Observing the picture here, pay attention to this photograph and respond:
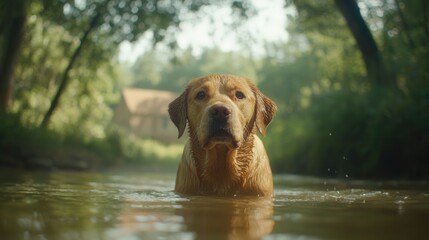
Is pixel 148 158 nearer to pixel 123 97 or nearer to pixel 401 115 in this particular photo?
pixel 401 115

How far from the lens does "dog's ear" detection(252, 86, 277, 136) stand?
633cm

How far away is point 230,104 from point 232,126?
26cm

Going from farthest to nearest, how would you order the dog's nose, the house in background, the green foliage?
the house in background → the green foliage → the dog's nose

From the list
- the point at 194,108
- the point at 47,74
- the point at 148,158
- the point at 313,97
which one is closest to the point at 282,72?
the point at 47,74

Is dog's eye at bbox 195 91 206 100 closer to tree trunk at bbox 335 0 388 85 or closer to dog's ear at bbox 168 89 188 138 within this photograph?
dog's ear at bbox 168 89 188 138

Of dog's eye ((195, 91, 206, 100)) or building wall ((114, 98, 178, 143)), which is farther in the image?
building wall ((114, 98, 178, 143))

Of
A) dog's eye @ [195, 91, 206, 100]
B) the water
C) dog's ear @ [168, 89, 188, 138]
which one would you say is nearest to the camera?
the water

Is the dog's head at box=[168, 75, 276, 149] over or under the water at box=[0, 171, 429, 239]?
over

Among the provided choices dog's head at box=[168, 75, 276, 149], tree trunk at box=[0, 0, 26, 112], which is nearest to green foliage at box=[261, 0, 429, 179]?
dog's head at box=[168, 75, 276, 149]

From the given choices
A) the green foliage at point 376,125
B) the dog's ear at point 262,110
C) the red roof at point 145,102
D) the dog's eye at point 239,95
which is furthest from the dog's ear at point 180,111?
the red roof at point 145,102

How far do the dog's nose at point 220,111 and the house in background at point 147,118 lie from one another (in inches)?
2135

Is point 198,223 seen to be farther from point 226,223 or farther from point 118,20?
point 118,20

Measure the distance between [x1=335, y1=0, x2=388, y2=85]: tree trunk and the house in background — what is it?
4513cm

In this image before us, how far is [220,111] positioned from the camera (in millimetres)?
5246
